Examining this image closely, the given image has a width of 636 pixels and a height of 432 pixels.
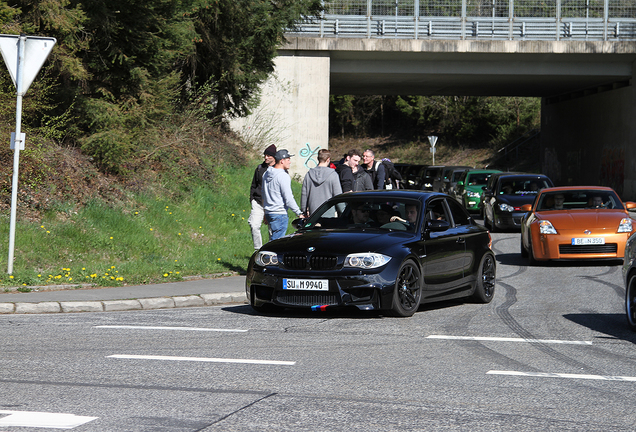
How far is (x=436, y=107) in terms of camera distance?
272 ft

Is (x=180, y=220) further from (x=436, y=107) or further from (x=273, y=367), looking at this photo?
(x=436, y=107)

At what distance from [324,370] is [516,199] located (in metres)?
17.6

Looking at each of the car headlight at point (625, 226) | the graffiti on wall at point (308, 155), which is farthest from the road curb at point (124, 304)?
the graffiti on wall at point (308, 155)

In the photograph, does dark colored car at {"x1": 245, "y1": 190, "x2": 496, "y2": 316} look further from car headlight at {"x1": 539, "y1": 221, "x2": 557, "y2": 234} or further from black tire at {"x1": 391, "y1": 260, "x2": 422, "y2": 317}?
car headlight at {"x1": 539, "y1": 221, "x2": 557, "y2": 234}

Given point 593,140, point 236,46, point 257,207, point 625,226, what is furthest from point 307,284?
point 593,140

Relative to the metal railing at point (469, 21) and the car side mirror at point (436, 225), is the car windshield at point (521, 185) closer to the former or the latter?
the metal railing at point (469, 21)

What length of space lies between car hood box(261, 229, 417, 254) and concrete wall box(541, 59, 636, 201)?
32.2m

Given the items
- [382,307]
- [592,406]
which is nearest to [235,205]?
[382,307]

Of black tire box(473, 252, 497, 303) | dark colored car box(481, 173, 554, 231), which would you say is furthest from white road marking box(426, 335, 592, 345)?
dark colored car box(481, 173, 554, 231)

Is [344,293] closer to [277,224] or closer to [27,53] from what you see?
[277,224]

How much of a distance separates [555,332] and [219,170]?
51.8 ft

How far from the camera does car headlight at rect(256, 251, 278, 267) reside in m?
9.55

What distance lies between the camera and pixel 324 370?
660 centimetres

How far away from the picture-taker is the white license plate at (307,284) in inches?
360
